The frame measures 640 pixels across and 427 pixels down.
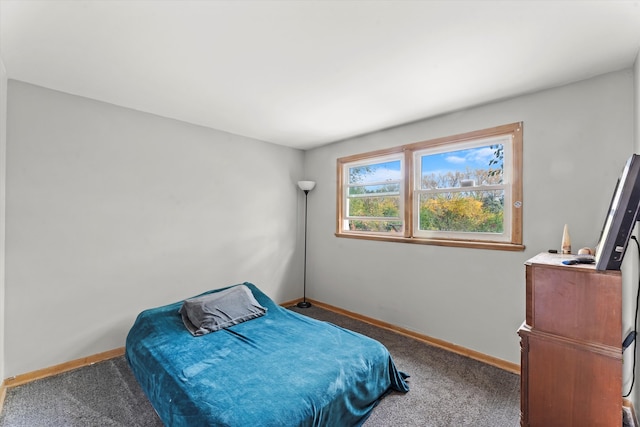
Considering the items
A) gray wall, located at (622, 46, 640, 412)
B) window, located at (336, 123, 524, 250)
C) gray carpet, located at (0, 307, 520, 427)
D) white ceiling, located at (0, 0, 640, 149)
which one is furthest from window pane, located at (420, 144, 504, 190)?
gray carpet, located at (0, 307, 520, 427)

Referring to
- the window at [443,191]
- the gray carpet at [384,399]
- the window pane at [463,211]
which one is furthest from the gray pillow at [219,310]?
the window pane at [463,211]

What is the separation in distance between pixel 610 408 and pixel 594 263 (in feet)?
2.31

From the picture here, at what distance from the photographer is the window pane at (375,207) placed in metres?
3.55

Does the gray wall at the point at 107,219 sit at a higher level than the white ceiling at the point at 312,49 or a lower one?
lower

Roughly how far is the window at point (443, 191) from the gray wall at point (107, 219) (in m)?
1.45

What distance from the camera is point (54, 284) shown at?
8.11 feet

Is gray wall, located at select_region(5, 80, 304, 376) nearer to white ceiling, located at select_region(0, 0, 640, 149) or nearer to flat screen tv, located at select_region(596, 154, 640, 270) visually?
white ceiling, located at select_region(0, 0, 640, 149)

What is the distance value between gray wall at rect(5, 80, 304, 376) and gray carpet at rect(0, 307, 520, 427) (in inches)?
13.4

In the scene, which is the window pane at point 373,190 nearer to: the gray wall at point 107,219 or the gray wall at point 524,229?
the gray wall at point 524,229

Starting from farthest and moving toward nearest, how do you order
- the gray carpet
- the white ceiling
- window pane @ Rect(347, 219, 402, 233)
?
window pane @ Rect(347, 219, 402, 233) → the gray carpet → the white ceiling

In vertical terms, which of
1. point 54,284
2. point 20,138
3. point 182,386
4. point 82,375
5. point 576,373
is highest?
point 20,138

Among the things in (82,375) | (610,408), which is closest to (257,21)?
(610,408)

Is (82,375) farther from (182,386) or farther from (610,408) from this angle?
(610,408)

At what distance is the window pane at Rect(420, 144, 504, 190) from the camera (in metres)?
2.75
